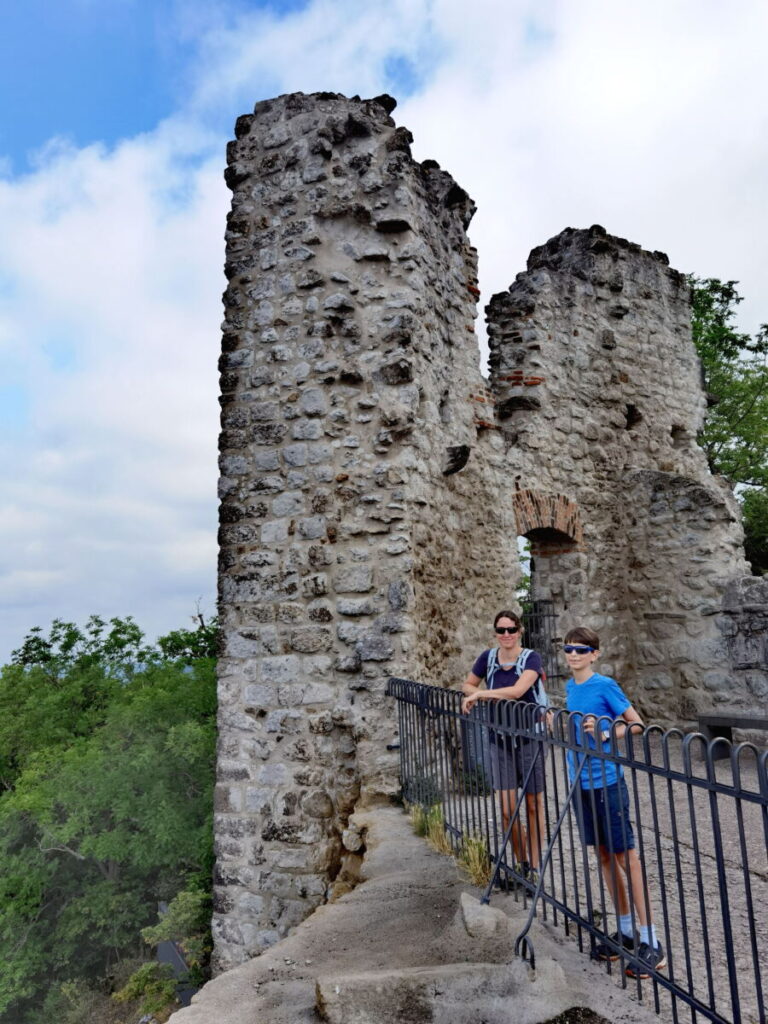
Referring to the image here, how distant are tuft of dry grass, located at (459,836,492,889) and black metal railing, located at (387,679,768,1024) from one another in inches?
2.4

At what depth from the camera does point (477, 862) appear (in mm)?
3533

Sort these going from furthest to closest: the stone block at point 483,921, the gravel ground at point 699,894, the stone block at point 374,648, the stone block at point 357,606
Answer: the stone block at point 357,606 < the stone block at point 374,648 < the stone block at point 483,921 < the gravel ground at point 699,894

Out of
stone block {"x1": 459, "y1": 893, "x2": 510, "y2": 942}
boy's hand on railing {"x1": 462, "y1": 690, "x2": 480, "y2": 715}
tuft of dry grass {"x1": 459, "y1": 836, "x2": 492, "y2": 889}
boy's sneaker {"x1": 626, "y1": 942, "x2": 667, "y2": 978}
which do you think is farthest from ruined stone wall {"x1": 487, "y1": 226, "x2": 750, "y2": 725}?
boy's sneaker {"x1": 626, "y1": 942, "x2": 667, "y2": 978}

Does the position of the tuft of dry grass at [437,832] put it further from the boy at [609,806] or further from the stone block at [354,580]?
the stone block at [354,580]

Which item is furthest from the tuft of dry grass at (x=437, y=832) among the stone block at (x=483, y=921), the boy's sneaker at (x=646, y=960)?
the boy's sneaker at (x=646, y=960)

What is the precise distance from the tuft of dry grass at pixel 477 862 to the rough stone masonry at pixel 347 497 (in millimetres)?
1349

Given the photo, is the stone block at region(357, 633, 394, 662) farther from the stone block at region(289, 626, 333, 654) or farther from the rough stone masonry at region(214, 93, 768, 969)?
the stone block at region(289, 626, 333, 654)

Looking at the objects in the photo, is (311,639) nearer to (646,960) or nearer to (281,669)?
(281,669)

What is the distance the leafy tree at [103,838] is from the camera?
7992 millimetres

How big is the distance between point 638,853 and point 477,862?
74 centimetres

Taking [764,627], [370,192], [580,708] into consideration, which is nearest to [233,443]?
[370,192]

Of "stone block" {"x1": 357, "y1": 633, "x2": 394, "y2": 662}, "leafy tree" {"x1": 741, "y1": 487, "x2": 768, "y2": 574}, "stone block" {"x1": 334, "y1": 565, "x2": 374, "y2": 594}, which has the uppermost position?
"leafy tree" {"x1": 741, "y1": 487, "x2": 768, "y2": 574}

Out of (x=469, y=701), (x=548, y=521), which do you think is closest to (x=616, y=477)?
(x=548, y=521)

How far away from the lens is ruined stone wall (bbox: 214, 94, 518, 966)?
5453mm
